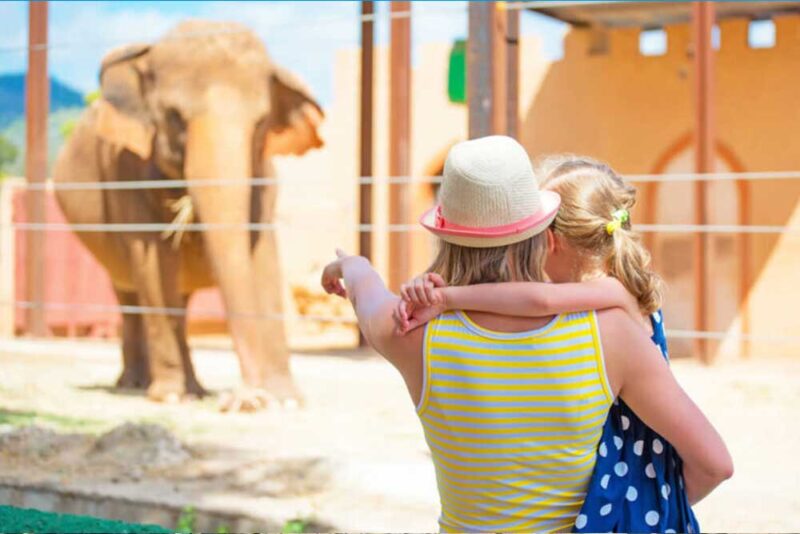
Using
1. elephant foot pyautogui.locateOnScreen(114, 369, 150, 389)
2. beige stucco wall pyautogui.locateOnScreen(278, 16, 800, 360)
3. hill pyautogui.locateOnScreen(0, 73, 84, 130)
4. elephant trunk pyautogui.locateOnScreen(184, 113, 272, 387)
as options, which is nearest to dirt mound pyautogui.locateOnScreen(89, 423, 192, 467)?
elephant trunk pyautogui.locateOnScreen(184, 113, 272, 387)

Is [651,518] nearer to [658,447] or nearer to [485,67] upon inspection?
[658,447]

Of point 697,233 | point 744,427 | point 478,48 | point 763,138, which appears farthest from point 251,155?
point 763,138

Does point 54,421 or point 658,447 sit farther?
point 54,421

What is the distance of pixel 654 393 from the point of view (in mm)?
1616

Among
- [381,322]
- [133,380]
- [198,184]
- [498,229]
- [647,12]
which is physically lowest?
[133,380]

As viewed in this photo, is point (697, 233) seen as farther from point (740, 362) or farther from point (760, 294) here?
point (760, 294)

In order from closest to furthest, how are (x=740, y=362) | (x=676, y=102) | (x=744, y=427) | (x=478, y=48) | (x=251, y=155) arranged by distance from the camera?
(x=478, y=48) → (x=744, y=427) → (x=251, y=155) → (x=740, y=362) → (x=676, y=102)

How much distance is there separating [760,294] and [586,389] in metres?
9.19

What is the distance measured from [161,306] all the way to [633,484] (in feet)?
16.5

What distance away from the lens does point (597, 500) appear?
1.66 m

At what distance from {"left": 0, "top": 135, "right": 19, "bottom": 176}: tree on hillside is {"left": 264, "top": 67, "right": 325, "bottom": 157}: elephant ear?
29.9 m

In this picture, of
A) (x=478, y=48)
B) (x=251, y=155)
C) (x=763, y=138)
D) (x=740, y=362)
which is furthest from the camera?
(x=763, y=138)

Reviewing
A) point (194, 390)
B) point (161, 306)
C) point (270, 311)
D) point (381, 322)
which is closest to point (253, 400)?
point (270, 311)

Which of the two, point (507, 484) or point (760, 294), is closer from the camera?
point (507, 484)
